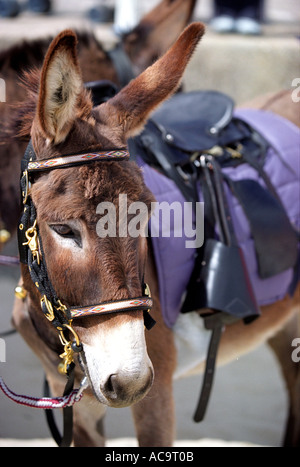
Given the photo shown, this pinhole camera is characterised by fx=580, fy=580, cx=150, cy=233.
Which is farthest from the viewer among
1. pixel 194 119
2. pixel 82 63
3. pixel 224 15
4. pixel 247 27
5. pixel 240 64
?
pixel 224 15

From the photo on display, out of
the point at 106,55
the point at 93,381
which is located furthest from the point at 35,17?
the point at 93,381

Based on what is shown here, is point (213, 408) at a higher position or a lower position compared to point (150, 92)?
lower

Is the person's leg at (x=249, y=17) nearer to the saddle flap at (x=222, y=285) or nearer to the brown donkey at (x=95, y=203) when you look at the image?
the saddle flap at (x=222, y=285)

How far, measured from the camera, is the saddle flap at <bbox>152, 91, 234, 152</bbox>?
232 cm

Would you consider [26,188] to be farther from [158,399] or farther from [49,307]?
[158,399]

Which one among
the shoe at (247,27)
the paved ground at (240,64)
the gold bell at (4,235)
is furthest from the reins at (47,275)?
the shoe at (247,27)

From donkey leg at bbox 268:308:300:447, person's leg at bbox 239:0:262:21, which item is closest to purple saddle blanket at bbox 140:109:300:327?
donkey leg at bbox 268:308:300:447

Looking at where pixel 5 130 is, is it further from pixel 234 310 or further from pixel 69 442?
pixel 69 442

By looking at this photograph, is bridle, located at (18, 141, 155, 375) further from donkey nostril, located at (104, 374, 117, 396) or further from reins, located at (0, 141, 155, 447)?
donkey nostril, located at (104, 374, 117, 396)

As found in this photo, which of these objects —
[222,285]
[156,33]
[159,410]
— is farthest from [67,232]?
[156,33]

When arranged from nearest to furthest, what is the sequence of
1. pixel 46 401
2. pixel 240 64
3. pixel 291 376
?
pixel 46 401 < pixel 291 376 < pixel 240 64

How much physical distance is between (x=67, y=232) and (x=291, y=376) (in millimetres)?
2167

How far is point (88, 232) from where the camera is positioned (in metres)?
1.46

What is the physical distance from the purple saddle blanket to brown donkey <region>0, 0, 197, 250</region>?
462 millimetres
